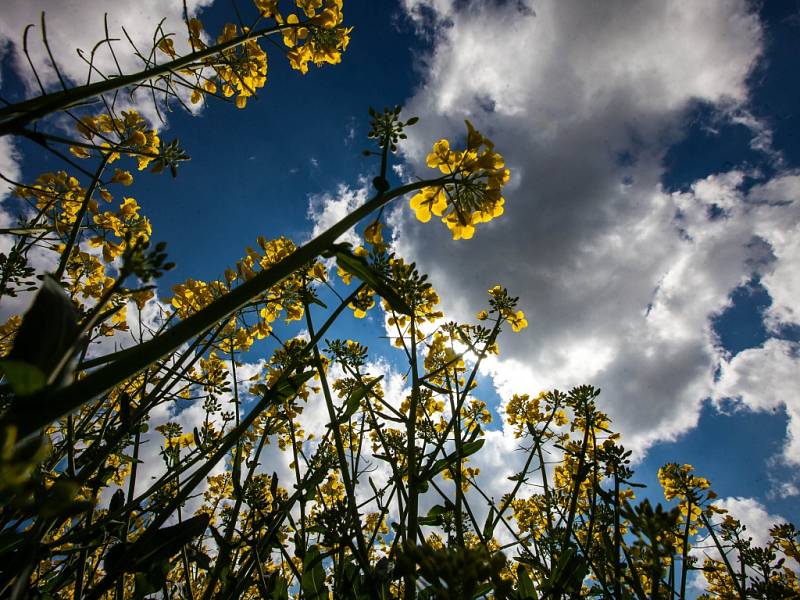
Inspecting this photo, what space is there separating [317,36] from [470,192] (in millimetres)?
1943

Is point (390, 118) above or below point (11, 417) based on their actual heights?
above

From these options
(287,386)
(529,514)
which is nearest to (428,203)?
(287,386)

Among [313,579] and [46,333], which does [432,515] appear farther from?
[46,333]

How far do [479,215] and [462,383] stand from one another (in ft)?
5.74

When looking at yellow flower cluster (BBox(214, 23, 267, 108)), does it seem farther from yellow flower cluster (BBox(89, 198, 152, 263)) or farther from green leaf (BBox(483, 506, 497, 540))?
green leaf (BBox(483, 506, 497, 540))

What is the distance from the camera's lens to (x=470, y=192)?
179 cm

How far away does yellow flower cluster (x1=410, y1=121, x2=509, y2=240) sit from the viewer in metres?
1.68

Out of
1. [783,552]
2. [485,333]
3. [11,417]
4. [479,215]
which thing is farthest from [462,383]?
[783,552]

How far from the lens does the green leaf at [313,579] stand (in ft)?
5.86

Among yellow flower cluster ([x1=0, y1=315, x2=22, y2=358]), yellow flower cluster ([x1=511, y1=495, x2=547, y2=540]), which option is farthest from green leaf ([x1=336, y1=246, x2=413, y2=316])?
yellow flower cluster ([x1=511, y1=495, x2=547, y2=540])

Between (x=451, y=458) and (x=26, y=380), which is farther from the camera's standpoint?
(x=451, y=458)

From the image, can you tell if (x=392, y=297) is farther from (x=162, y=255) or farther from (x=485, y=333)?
(x=485, y=333)

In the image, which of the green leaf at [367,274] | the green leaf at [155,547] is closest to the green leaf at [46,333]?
the green leaf at [367,274]

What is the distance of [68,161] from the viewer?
1153 mm
